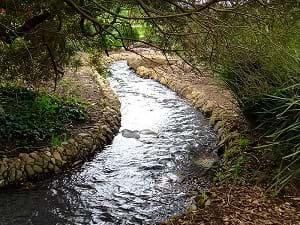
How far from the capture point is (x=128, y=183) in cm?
587

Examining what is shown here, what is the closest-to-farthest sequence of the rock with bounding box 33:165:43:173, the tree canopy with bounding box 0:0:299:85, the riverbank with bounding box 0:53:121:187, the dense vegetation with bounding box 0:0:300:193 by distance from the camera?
the tree canopy with bounding box 0:0:299:85
the dense vegetation with bounding box 0:0:300:193
the riverbank with bounding box 0:53:121:187
the rock with bounding box 33:165:43:173

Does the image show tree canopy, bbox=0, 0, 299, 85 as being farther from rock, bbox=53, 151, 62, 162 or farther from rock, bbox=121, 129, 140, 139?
rock, bbox=121, 129, 140, 139

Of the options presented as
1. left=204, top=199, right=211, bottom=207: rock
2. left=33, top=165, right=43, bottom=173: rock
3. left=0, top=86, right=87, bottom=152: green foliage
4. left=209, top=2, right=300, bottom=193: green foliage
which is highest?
left=209, top=2, right=300, bottom=193: green foliage

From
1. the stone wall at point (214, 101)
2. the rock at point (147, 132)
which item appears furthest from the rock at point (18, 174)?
the rock at point (147, 132)

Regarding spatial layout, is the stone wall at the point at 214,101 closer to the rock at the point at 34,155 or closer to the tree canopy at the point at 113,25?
the tree canopy at the point at 113,25

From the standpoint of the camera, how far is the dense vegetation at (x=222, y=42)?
3904mm

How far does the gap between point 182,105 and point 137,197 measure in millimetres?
5207

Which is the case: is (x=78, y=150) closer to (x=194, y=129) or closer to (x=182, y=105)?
(x=194, y=129)

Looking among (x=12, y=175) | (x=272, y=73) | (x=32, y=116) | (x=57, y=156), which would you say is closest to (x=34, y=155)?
(x=57, y=156)

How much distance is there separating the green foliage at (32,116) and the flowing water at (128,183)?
0.79 metres

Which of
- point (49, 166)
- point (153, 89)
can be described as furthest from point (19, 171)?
Answer: point (153, 89)

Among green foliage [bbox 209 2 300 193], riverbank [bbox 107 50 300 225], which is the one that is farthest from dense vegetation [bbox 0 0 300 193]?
riverbank [bbox 107 50 300 225]

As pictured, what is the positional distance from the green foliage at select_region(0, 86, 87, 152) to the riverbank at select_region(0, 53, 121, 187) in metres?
0.25

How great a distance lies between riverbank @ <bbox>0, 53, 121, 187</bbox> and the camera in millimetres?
5691
